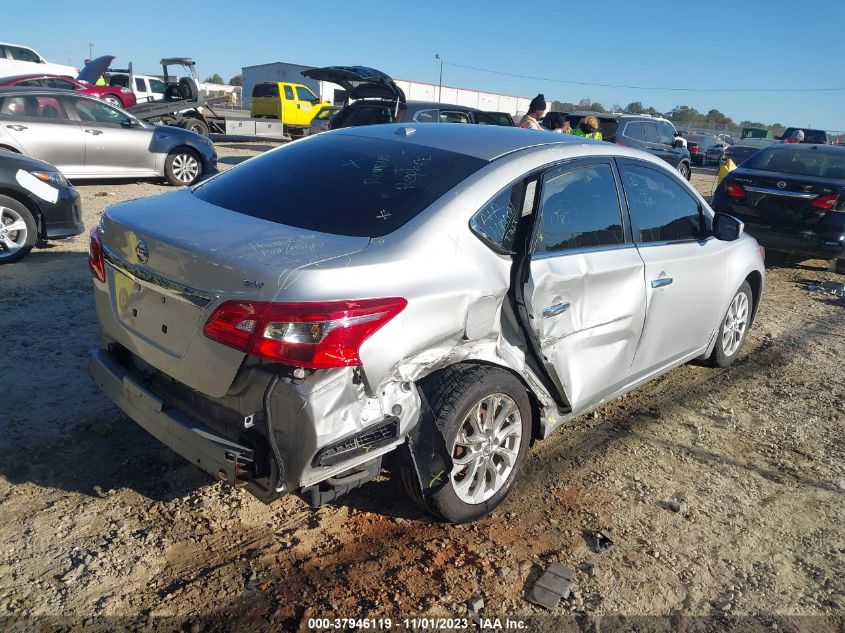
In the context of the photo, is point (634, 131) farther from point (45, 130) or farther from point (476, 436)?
point (476, 436)

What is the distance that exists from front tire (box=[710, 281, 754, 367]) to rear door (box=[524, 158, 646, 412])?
157cm

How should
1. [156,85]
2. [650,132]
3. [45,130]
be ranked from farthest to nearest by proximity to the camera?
[156,85] → [650,132] → [45,130]

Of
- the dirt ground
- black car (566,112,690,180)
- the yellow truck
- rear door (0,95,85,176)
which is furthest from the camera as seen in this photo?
the yellow truck

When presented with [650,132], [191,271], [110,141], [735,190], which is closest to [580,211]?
[191,271]

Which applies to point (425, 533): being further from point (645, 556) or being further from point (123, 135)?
point (123, 135)

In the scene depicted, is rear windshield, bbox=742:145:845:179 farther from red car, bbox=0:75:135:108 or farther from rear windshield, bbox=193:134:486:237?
red car, bbox=0:75:135:108

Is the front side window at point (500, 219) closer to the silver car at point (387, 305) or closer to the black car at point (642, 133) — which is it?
the silver car at point (387, 305)

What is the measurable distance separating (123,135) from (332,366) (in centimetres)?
957

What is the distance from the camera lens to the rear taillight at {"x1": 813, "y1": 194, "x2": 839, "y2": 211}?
7.58 metres

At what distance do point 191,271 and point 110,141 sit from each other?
895 centimetres

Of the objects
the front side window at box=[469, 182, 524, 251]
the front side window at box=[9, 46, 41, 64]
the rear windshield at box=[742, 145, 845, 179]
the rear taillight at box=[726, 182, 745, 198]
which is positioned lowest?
the rear taillight at box=[726, 182, 745, 198]

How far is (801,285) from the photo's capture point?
8070mm

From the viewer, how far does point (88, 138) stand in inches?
387

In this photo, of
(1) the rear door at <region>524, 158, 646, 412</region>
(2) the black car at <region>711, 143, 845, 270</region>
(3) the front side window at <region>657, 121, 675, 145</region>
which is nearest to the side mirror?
(1) the rear door at <region>524, 158, 646, 412</region>
